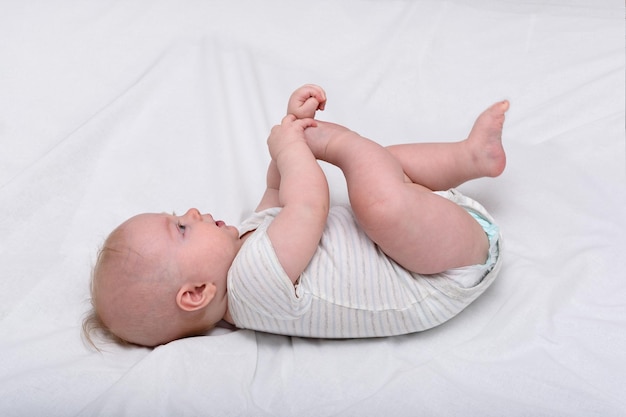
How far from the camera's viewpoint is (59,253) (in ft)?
4.66

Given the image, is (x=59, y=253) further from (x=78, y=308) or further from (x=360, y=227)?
(x=360, y=227)

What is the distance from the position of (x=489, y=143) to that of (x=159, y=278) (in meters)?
0.62

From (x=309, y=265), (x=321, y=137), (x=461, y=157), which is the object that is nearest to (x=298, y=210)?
(x=309, y=265)

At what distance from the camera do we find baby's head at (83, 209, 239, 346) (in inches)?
46.7

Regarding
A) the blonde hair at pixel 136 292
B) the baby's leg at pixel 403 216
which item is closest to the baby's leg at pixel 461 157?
the baby's leg at pixel 403 216

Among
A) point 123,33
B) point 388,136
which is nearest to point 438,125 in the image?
point 388,136

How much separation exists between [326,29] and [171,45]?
396 millimetres

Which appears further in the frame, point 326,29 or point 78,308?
point 326,29

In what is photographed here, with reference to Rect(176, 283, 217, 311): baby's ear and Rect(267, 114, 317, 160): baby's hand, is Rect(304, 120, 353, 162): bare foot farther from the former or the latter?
Rect(176, 283, 217, 311): baby's ear

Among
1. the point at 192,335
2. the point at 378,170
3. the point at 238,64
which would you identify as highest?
the point at 238,64

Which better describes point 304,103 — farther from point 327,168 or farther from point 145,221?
point 145,221

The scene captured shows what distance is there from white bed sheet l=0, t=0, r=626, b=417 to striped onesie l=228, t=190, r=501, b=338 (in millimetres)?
44

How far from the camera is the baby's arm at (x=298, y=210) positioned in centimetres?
118

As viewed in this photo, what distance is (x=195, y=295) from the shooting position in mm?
1216
